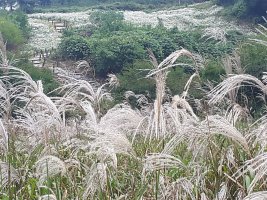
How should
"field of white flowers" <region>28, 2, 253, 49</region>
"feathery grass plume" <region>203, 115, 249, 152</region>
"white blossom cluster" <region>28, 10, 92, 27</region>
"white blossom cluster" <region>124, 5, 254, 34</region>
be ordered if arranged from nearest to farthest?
"feathery grass plume" <region>203, 115, 249, 152</region>
"field of white flowers" <region>28, 2, 253, 49</region>
"white blossom cluster" <region>124, 5, 254, 34</region>
"white blossom cluster" <region>28, 10, 92, 27</region>

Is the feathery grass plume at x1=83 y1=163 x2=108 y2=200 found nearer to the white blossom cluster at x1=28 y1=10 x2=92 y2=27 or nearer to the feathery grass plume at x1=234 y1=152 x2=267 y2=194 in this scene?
the feathery grass plume at x1=234 y1=152 x2=267 y2=194

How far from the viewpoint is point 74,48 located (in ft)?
115

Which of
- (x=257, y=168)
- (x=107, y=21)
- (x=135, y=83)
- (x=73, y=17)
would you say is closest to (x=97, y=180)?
(x=257, y=168)

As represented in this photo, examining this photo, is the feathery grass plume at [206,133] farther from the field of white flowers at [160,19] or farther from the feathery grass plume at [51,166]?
the field of white flowers at [160,19]

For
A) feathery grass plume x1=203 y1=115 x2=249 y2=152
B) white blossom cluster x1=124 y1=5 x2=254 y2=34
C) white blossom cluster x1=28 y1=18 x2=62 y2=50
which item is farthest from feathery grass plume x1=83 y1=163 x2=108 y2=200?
white blossom cluster x1=124 y1=5 x2=254 y2=34

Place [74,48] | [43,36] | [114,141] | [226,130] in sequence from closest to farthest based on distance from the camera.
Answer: [226,130]
[114,141]
[74,48]
[43,36]

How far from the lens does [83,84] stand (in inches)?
131

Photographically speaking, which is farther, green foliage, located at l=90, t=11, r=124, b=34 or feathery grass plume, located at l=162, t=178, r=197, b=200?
green foliage, located at l=90, t=11, r=124, b=34

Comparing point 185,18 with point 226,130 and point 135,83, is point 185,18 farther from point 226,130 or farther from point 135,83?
point 226,130

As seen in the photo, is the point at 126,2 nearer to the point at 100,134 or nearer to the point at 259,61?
the point at 259,61

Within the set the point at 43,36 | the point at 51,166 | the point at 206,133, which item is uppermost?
the point at 206,133

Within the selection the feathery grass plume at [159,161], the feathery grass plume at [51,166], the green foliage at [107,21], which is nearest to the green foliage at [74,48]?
the green foliage at [107,21]

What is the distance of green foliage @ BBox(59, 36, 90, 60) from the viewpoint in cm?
3372

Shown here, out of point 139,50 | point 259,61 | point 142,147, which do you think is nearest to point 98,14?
point 139,50
